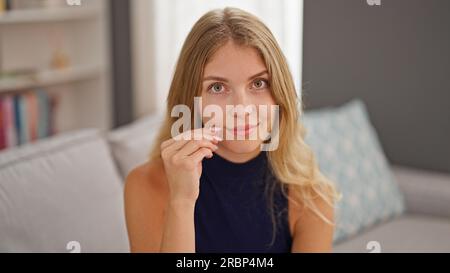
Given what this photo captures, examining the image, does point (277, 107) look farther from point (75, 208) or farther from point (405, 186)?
point (405, 186)

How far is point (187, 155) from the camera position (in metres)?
0.79

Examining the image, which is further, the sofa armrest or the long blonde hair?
the sofa armrest

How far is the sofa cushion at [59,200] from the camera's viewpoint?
1070mm

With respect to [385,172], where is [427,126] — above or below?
above

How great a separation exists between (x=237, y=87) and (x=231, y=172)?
18cm

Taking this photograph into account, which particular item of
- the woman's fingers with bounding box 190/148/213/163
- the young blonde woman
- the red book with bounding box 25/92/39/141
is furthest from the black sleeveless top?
the red book with bounding box 25/92/39/141

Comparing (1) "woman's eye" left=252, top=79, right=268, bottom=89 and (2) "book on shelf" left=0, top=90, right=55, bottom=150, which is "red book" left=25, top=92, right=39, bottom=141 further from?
(1) "woman's eye" left=252, top=79, right=268, bottom=89

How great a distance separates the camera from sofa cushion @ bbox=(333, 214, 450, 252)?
91cm

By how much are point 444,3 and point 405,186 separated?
0.76 meters

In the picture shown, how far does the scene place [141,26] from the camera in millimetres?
2127

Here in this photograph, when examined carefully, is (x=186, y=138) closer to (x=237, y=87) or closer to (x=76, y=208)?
(x=237, y=87)

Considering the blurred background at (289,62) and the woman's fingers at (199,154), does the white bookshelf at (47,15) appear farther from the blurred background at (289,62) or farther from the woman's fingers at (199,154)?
the woman's fingers at (199,154)

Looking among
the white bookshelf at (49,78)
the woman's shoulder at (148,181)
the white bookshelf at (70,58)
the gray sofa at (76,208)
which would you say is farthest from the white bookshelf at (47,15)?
the woman's shoulder at (148,181)
